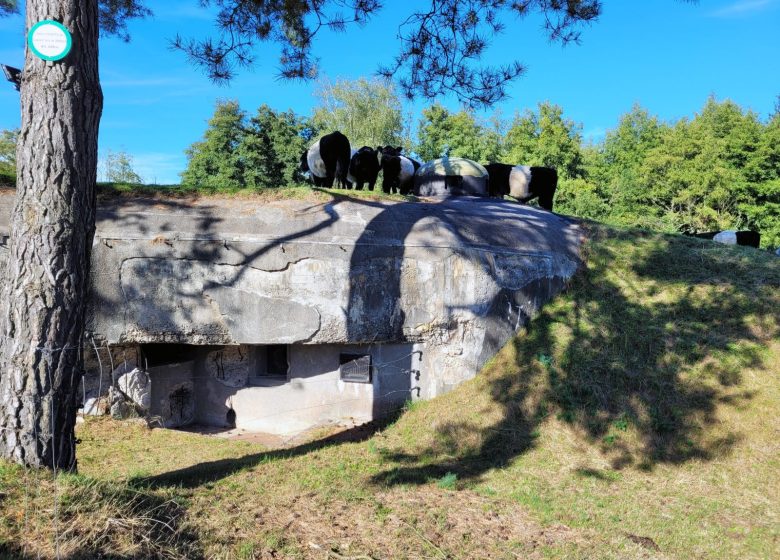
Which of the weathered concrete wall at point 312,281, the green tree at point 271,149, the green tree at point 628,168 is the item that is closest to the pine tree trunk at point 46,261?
the weathered concrete wall at point 312,281

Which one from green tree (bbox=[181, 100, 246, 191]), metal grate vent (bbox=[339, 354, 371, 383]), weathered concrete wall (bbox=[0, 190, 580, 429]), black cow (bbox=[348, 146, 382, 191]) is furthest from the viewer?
green tree (bbox=[181, 100, 246, 191])

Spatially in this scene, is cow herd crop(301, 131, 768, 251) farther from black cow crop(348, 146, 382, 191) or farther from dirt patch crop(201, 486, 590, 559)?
dirt patch crop(201, 486, 590, 559)

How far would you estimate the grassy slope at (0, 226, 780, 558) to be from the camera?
3768 mm

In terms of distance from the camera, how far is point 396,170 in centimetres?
1346

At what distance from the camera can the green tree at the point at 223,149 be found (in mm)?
26703

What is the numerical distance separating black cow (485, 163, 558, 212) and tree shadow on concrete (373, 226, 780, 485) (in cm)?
501

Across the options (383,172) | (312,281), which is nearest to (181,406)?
(312,281)

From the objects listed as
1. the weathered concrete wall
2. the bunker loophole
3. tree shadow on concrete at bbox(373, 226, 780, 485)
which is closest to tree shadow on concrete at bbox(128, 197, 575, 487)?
the weathered concrete wall

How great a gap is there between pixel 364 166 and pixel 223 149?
17.0 metres

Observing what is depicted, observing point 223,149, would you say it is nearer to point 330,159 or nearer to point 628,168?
point 330,159

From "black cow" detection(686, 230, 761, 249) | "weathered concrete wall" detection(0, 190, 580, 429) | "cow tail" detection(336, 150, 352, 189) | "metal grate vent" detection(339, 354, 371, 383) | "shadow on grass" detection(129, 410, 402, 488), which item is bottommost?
"shadow on grass" detection(129, 410, 402, 488)

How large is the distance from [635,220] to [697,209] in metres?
2.67

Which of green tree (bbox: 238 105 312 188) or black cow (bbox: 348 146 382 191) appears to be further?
green tree (bbox: 238 105 312 188)

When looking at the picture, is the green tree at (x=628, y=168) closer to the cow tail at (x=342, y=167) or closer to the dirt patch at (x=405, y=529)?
the cow tail at (x=342, y=167)
